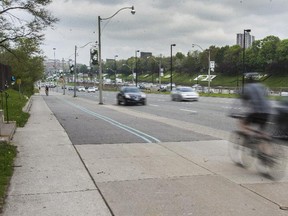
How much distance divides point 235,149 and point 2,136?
5951 mm

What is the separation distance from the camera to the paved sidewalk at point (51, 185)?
5.38 meters

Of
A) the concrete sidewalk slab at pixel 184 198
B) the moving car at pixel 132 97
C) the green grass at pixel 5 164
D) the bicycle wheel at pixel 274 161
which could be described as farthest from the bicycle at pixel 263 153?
the moving car at pixel 132 97

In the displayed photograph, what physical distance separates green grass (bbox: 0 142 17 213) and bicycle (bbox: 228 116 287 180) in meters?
4.12

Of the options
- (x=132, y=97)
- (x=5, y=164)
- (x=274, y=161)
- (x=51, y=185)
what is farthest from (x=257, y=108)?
(x=132, y=97)

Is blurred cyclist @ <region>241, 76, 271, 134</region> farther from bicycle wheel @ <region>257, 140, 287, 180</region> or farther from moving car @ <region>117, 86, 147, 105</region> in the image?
moving car @ <region>117, 86, 147, 105</region>

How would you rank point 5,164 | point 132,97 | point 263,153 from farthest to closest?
point 132,97 → point 5,164 → point 263,153

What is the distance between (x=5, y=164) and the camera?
7.77m

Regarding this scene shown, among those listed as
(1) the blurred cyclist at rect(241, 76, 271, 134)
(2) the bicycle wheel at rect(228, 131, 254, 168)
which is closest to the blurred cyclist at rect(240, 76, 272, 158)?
(1) the blurred cyclist at rect(241, 76, 271, 134)

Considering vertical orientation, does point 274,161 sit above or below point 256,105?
below

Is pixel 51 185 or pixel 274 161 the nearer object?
pixel 51 185

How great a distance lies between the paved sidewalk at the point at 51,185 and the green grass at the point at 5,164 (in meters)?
0.10

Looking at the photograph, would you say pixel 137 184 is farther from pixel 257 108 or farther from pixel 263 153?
pixel 257 108

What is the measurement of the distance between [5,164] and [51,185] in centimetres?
166

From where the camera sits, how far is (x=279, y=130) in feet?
23.8
